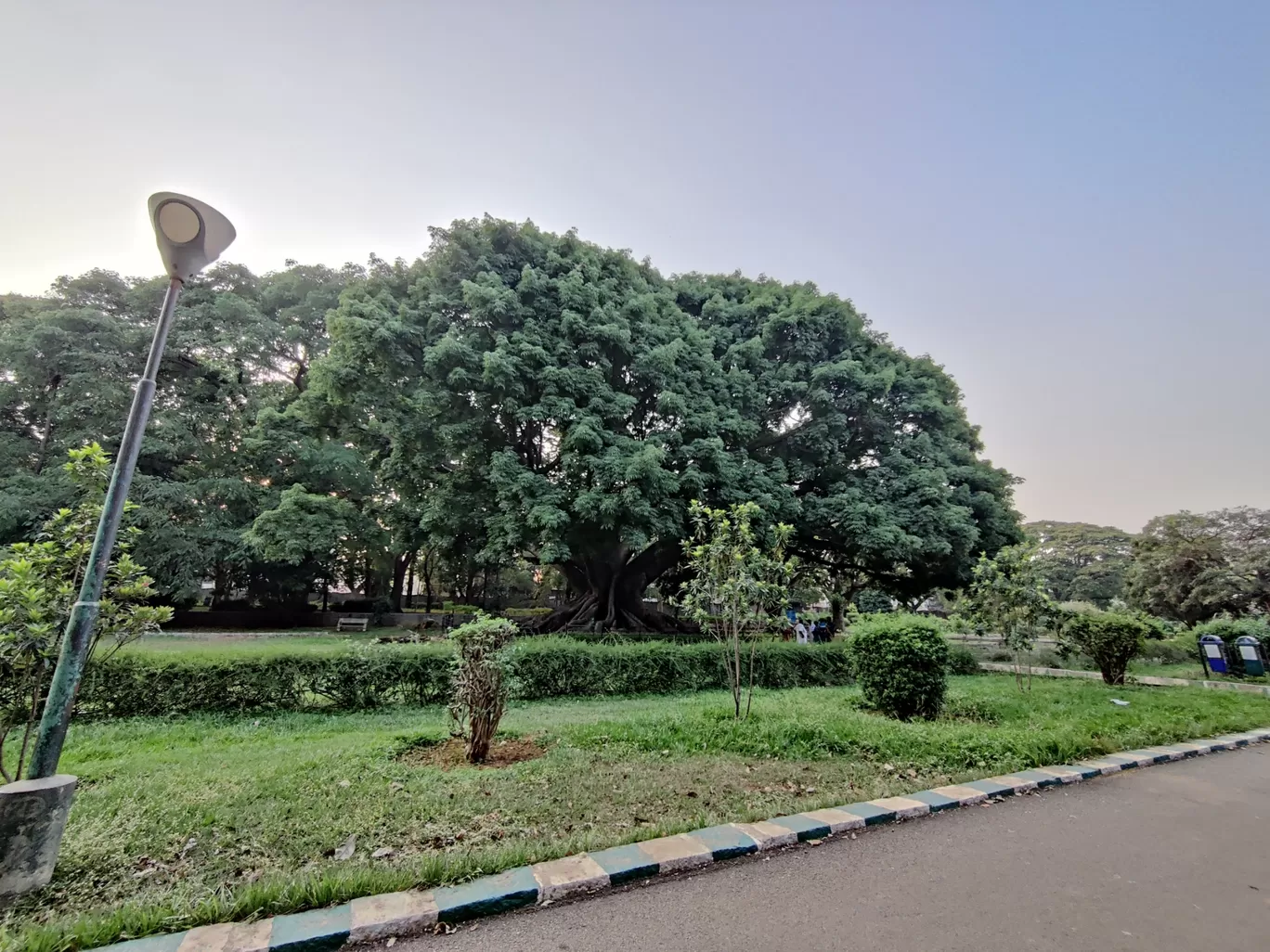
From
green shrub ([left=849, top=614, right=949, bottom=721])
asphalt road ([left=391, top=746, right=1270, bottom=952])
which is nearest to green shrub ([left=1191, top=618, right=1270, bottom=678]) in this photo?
green shrub ([left=849, top=614, right=949, bottom=721])

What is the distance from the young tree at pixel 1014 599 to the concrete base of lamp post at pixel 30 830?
9720mm

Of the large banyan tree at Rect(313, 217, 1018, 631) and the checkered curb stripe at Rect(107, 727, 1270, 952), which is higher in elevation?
the large banyan tree at Rect(313, 217, 1018, 631)

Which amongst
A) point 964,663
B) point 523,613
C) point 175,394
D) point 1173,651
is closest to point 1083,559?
point 1173,651

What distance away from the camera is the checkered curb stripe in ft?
6.27

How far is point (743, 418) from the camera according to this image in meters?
12.4

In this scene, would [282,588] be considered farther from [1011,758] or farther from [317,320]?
[1011,758]

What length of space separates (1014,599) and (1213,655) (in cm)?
703

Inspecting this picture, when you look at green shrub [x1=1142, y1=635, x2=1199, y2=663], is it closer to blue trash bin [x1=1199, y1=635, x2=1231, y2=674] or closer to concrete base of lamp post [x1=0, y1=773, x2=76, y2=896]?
blue trash bin [x1=1199, y1=635, x2=1231, y2=674]

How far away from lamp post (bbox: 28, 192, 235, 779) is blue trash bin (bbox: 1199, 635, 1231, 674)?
1684 centimetres

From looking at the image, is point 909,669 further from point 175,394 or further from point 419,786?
point 175,394

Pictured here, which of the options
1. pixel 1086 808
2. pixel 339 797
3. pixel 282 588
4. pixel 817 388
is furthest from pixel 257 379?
pixel 1086 808

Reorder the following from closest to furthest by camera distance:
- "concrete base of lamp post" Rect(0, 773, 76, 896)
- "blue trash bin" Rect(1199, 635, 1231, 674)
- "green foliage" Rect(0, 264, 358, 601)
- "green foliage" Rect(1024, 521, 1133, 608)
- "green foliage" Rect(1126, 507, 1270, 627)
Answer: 1. "concrete base of lamp post" Rect(0, 773, 76, 896)
2. "blue trash bin" Rect(1199, 635, 1231, 674)
3. "green foliage" Rect(0, 264, 358, 601)
4. "green foliage" Rect(1126, 507, 1270, 627)
5. "green foliage" Rect(1024, 521, 1133, 608)

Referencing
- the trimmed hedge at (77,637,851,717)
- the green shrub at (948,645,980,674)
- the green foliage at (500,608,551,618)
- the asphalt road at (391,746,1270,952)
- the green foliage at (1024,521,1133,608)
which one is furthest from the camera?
the green foliage at (1024,521,1133,608)

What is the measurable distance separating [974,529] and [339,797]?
12.8 m
